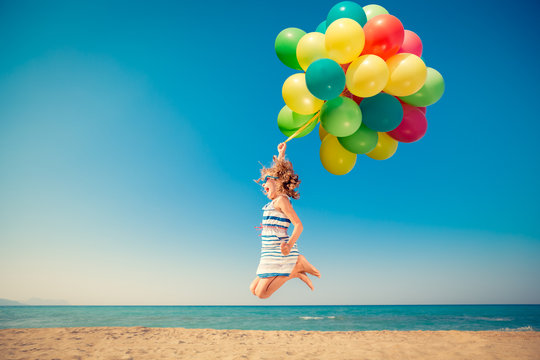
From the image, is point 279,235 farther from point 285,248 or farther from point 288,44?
point 288,44

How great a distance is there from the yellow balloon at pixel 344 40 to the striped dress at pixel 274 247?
4.84 ft

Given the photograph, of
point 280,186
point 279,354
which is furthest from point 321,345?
point 280,186

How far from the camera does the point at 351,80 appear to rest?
3051 millimetres

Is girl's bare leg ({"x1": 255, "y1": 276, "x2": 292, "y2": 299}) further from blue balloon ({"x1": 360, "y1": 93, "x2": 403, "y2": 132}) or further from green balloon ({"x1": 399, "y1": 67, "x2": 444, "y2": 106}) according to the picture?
green balloon ({"x1": 399, "y1": 67, "x2": 444, "y2": 106})

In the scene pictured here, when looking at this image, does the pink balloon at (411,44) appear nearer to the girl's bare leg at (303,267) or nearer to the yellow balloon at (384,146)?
the yellow balloon at (384,146)

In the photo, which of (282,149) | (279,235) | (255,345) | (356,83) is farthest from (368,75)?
(255,345)

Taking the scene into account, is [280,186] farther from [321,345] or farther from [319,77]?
[321,345]

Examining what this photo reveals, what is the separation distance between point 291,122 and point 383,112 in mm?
1002

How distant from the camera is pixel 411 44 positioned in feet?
11.3

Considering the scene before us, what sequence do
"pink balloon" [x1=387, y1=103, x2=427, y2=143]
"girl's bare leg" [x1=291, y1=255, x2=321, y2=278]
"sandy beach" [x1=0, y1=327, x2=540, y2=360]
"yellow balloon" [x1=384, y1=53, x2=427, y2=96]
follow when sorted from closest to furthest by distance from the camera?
"yellow balloon" [x1=384, y1=53, x2=427, y2=96], "girl's bare leg" [x1=291, y1=255, x2=321, y2=278], "pink balloon" [x1=387, y1=103, x2=427, y2=143], "sandy beach" [x1=0, y1=327, x2=540, y2=360]

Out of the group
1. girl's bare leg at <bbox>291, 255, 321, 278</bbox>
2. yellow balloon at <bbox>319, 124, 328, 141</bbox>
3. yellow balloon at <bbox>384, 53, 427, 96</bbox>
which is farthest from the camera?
yellow balloon at <bbox>319, 124, 328, 141</bbox>

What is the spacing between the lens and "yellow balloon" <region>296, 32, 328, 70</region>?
10.7ft

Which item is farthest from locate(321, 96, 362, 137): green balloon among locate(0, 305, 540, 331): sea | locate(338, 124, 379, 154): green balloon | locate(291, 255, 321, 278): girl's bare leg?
locate(0, 305, 540, 331): sea

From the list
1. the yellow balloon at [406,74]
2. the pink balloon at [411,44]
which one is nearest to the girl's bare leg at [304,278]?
the yellow balloon at [406,74]
